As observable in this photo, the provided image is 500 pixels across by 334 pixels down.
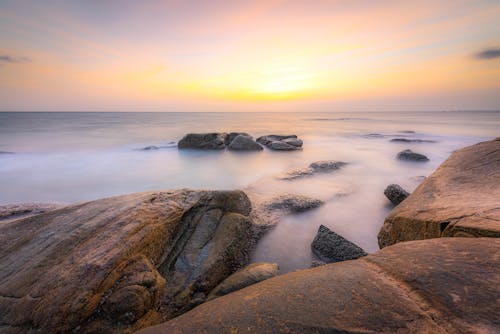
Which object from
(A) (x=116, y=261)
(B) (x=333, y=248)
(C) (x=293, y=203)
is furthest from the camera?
(C) (x=293, y=203)

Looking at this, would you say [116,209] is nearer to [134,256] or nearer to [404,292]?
[134,256]

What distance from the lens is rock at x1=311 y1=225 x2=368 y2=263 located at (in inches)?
124

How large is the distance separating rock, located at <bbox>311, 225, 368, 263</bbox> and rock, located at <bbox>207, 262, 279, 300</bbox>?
42.2 inches

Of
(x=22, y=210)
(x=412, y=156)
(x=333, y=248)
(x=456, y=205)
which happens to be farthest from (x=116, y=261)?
(x=412, y=156)

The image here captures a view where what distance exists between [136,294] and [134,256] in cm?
42

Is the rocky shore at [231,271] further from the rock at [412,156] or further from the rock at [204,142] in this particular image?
the rock at [204,142]

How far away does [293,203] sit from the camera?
5.05 m

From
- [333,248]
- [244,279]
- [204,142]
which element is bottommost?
[333,248]

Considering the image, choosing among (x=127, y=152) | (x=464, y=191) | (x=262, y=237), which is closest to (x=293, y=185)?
(x=262, y=237)

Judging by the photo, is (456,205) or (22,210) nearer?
(456,205)

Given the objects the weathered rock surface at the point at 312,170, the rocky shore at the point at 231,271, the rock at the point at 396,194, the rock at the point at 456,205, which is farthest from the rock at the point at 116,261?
the weathered rock surface at the point at 312,170

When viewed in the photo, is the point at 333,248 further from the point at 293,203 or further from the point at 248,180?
the point at 248,180

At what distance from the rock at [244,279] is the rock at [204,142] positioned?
11.0 meters

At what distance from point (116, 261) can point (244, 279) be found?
1.24 m
